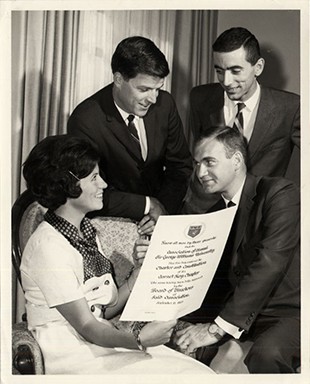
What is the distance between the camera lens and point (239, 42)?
2.03 metres

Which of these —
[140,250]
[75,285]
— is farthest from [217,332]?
[75,285]

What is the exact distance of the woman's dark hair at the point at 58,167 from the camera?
197 centimetres

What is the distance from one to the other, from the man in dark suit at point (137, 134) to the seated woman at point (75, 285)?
6 cm

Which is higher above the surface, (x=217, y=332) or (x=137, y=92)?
(x=137, y=92)

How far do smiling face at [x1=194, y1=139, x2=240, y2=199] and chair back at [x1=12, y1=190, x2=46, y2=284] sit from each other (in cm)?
52

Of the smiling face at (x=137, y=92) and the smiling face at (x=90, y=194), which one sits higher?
the smiling face at (x=137, y=92)

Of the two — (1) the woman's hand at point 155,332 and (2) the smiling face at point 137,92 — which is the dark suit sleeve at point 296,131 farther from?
(1) the woman's hand at point 155,332

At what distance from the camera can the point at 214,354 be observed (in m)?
2.03

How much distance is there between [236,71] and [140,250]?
645 mm

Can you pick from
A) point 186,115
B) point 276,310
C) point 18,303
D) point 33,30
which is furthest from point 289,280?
point 33,30

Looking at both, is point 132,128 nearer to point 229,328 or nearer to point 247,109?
point 247,109

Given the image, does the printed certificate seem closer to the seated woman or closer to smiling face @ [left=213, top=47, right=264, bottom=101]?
the seated woman

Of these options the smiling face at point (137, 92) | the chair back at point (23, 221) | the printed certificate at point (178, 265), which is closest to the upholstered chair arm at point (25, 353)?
the chair back at point (23, 221)

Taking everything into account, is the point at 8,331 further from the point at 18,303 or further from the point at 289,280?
the point at 289,280
